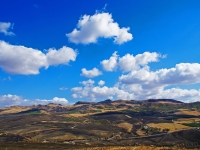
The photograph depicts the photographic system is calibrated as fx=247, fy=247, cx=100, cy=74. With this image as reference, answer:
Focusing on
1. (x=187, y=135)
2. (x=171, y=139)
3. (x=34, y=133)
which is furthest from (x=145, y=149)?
(x=34, y=133)

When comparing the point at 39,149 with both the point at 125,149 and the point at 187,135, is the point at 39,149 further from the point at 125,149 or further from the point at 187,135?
the point at 187,135

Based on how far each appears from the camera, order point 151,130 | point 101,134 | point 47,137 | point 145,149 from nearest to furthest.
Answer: point 145,149
point 47,137
point 101,134
point 151,130

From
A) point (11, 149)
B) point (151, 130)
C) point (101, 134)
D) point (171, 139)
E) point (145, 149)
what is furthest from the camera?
point (151, 130)

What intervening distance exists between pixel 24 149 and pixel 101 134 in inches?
2469

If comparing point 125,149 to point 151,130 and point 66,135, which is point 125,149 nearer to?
point 66,135

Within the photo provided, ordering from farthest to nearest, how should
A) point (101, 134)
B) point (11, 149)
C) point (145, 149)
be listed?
point (101, 134) < point (11, 149) < point (145, 149)

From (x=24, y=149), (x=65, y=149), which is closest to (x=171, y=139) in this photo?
(x=65, y=149)

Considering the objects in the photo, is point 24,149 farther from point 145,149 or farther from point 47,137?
point 47,137

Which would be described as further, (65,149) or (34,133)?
(34,133)

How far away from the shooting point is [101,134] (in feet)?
421

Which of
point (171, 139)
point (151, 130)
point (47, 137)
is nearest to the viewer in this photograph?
point (171, 139)

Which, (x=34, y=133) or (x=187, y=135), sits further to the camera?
(x=34, y=133)

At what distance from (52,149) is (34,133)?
211 feet

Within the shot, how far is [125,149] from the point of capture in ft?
184
